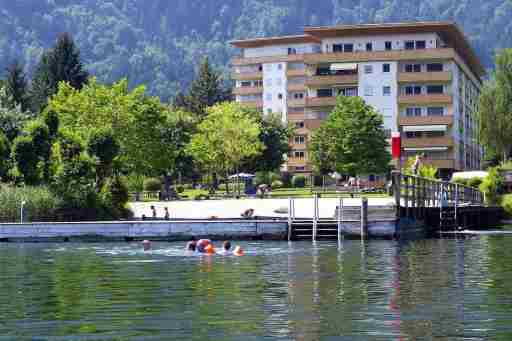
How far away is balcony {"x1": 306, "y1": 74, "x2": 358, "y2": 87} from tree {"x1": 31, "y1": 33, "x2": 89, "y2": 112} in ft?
94.5

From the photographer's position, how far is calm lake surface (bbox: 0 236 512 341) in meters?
22.0

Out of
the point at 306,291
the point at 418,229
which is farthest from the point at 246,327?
the point at 418,229

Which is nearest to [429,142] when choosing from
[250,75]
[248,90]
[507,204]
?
[507,204]

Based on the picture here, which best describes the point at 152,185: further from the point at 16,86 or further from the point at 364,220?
the point at 364,220

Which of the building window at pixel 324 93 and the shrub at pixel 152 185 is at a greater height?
the building window at pixel 324 93

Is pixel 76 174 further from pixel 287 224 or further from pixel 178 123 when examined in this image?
pixel 178 123

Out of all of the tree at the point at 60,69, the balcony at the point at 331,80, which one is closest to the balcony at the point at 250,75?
the balcony at the point at 331,80

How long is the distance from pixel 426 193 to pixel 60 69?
7662cm

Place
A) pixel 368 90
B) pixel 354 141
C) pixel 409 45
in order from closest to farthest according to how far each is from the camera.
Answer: pixel 354 141 < pixel 409 45 < pixel 368 90

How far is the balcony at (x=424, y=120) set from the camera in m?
139

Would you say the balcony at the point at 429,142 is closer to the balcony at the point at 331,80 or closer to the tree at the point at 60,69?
the balcony at the point at 331,80

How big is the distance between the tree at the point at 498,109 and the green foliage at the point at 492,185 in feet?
54.8

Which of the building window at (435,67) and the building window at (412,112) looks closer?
the building window at (435,67)

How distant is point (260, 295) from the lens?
28906 mm
